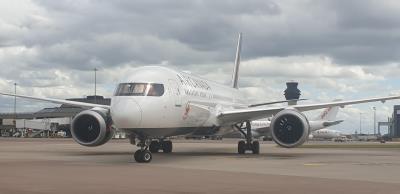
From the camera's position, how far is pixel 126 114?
66.6 feet

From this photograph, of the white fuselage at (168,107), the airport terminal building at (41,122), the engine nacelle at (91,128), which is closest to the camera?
the white fuselage at (168,107)

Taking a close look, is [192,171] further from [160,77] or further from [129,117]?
[160,77]

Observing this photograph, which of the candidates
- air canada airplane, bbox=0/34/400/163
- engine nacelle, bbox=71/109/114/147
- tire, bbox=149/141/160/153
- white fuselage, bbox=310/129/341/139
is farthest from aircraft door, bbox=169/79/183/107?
white fuselage, bbox=310/129/341/139

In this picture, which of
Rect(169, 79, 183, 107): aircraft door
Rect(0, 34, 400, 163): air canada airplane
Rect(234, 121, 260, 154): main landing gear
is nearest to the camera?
Rect(0, 34, 400, 163): air canada airplane

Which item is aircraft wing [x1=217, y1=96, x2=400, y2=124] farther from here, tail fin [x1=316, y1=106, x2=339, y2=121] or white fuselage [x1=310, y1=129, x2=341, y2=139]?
white fuselage [x1=310, y1=129, x2=341, y2=139]

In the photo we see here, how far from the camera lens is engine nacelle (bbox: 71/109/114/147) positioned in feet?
79.8

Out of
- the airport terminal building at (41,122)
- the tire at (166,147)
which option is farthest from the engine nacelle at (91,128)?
the airport terminal building at (41,122)

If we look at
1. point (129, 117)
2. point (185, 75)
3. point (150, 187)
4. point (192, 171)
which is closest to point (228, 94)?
point (185, 75)

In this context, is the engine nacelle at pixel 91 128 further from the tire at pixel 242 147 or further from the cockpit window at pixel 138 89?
the tire at pixel 242 147

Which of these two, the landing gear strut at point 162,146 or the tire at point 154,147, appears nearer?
the tire at point 154,147

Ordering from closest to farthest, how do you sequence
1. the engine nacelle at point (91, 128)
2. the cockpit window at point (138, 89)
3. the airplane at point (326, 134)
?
the cockpit window at point (138, 89)
the engine nacelle at point (91, 128)
the airplane at point (326, 134)

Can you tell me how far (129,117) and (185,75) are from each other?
23.4 ft

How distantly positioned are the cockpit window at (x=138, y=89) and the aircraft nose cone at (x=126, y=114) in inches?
22.5

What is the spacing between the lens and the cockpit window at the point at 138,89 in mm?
21453
